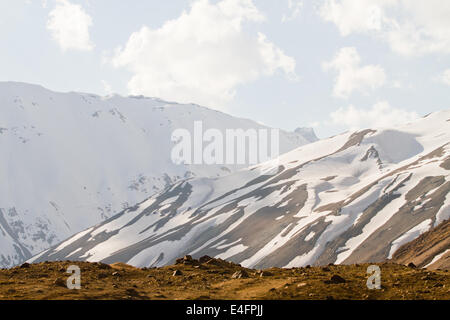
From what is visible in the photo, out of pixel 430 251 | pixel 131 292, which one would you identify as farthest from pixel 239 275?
pixel 430 251

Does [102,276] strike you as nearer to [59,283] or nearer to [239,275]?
[59,283]

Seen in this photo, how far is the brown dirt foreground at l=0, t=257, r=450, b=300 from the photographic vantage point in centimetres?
2536

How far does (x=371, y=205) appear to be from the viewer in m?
186

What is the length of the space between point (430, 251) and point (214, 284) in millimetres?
68217

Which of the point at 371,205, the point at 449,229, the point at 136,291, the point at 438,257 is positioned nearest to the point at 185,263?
the point at 136,291

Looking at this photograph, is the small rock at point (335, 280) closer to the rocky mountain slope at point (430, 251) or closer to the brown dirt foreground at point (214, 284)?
the brown dirt foreground at point (214, 284)

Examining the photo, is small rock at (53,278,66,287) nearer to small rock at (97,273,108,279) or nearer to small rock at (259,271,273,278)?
small rock at (97,273,108,279)

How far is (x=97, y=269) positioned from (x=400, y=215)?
14409cm

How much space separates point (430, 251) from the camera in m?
89.4

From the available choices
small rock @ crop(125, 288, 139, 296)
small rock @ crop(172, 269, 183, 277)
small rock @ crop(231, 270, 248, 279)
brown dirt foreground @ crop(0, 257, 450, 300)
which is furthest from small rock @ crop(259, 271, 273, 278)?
small rock @ crop(125, 288, 139, 296)

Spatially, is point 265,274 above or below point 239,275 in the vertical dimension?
below

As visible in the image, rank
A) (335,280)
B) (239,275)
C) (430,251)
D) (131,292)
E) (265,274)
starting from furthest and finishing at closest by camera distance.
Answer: (430,251) < (265,274) < (239,275) < (335,280) < (131,292)

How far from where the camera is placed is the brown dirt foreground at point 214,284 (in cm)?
2536
